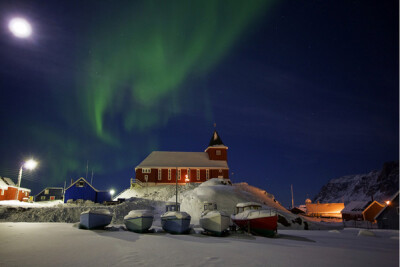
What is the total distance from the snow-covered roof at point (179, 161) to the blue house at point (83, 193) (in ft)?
31.9

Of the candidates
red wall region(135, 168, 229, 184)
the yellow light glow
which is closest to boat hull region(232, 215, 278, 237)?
red wall region(135, 168, 229, 184)

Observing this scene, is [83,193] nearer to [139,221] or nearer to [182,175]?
[182,175]

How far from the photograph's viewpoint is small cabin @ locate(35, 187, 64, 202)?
56656 millimetres

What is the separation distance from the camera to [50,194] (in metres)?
57.3

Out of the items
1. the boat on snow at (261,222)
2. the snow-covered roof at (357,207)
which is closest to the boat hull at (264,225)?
the boat on snow at (261,222)

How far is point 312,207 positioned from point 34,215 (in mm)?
83501

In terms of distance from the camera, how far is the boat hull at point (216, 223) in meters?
21.4

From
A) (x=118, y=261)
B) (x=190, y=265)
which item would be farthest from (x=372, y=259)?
(x=118, y=261)

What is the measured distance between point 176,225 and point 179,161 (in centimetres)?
3721

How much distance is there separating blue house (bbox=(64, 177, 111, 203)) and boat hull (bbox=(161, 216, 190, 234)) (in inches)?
1277

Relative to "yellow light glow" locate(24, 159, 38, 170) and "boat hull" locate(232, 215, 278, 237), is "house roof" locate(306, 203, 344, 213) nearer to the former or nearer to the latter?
"boat hull" locate(232, 215, 278, 237)

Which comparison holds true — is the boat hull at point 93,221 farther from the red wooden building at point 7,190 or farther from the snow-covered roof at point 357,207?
the snow-covered roof at point 357,207

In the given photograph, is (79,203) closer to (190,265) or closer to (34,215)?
(34,215)

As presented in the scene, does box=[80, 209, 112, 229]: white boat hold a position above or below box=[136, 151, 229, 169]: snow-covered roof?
below
